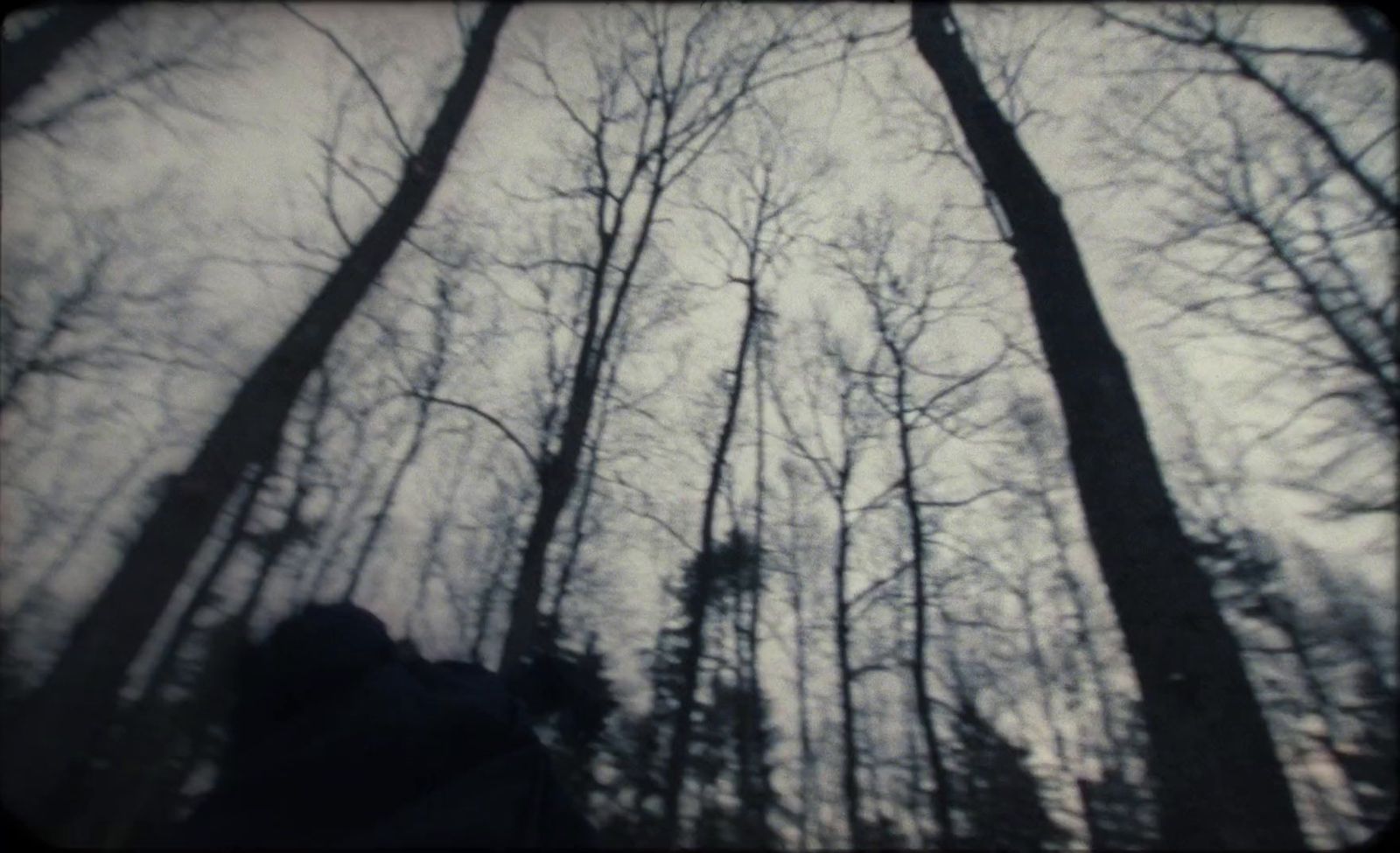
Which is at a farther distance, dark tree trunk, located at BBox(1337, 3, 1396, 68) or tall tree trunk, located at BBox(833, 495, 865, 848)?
tall tree trunk, located at BBox(833, 495, 865, 848)

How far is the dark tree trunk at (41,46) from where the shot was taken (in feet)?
21.0

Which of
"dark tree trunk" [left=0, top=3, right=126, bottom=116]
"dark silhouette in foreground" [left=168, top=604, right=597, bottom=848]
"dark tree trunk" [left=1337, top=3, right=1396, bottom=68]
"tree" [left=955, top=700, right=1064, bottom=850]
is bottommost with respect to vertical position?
"dark silhouette in foreground" [left=168, top=604, right=597, bottom=848]

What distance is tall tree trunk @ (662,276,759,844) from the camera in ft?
32.7

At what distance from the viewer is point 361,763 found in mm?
1964

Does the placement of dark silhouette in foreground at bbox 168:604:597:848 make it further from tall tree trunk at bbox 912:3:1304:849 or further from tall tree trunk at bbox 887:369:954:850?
tall tree trunk at bbox 887:369:954:850

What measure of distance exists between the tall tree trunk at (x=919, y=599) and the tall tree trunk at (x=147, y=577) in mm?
10340

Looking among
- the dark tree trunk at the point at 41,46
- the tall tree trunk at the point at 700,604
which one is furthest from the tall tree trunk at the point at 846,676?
the dark tree trunk at the point at 41,46

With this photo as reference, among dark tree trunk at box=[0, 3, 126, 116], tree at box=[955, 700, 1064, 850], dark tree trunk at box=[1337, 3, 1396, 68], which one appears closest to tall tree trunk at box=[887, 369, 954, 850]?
tree at box=[955, 700, 1064, 850]

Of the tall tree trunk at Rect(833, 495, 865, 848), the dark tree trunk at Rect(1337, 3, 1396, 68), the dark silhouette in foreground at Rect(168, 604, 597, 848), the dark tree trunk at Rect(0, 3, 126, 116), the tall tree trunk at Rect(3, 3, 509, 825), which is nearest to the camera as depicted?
the dark silhouette in foreground at Rect(168, 604, 597, 848)

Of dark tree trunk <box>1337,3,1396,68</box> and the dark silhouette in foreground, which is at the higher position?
dark tree trunk <box>1337,3,1396,68</box>

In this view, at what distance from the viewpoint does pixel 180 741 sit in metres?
10.0

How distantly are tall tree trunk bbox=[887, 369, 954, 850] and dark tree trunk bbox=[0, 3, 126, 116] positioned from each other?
1309 cm

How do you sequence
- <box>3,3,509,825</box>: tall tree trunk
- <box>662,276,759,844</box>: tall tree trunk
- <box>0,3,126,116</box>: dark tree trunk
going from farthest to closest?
<box>662,276,759,844</box>: tall tree trunk → <box>0,3,126,116</box>: dark tree trunk → <box>3,3,509,825</box>: tall tree trunk

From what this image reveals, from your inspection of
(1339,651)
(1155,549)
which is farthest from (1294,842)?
(1339,651)
